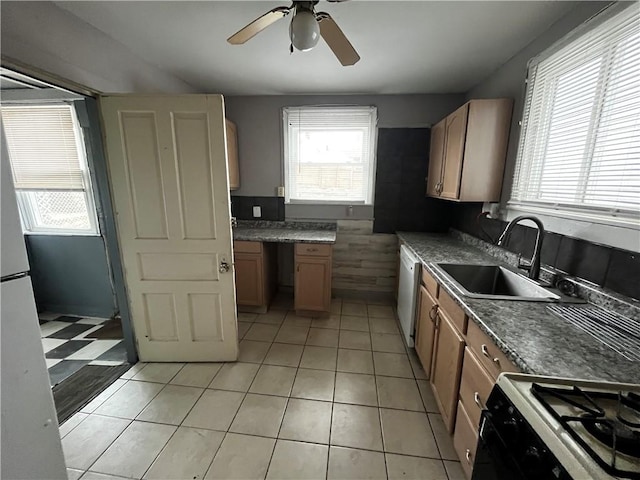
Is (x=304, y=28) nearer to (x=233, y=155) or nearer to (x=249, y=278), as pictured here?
(x=233, y=155)

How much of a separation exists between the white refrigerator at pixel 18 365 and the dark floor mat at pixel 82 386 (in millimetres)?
1094

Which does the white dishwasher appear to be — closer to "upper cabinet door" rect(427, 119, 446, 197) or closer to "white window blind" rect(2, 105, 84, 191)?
"upper cabinet door" rect(427, 119, 446, 197)

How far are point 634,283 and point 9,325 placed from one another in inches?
91.0

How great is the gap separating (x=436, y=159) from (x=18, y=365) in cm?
309

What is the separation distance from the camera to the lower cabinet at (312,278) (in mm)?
2709

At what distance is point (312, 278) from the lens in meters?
2.78

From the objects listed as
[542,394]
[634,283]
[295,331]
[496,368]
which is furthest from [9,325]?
[634,283]

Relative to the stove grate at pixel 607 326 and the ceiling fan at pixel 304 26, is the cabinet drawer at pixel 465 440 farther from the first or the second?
the ceiling fan at pixel 304 26

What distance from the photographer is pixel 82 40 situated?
163 cm

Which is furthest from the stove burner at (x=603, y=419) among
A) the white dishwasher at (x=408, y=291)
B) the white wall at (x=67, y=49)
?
the white wall at (x=67, y=49)

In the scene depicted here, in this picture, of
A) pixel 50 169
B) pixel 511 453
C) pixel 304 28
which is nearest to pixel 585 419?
pixel 511 453

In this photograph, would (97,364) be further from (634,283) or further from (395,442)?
(634,283)

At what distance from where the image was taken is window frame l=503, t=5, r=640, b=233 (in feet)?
3.99

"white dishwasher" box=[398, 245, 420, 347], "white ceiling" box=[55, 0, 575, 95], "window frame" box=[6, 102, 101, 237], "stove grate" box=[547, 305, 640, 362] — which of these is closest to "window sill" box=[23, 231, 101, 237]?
"window frame" box=[6, 102, 101, 237]
